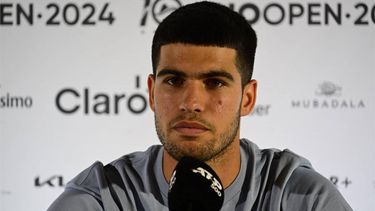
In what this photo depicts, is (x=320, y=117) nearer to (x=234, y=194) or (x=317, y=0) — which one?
(x=317, y=0)

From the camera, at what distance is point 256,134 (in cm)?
295

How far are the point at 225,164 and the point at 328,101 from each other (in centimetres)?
170

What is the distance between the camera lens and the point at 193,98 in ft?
4.01

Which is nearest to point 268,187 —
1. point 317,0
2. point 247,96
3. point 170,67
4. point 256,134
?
point 247,96

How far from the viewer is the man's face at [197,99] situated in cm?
123

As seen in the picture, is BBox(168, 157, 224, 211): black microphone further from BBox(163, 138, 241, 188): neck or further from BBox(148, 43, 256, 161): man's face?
BBox(163, 138, 241, 188): neck

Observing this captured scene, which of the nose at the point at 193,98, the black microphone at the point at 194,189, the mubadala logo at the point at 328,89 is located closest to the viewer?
the black microphone at the point at 194,189

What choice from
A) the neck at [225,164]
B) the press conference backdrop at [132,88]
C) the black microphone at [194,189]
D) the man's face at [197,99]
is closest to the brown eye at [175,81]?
the man's face at [197,99]

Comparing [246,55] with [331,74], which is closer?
[246,55]

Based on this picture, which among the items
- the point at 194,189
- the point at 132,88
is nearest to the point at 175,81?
the point at 194,189

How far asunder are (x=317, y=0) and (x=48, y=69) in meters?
1.25

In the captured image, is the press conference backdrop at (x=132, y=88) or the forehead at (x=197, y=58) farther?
the press conference backdrop at (x=132, y=88)

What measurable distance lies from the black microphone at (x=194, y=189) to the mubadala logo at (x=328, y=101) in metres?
2.03

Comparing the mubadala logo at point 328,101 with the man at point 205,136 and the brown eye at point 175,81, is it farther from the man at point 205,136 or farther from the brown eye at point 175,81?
the brown eye at point 175,81
